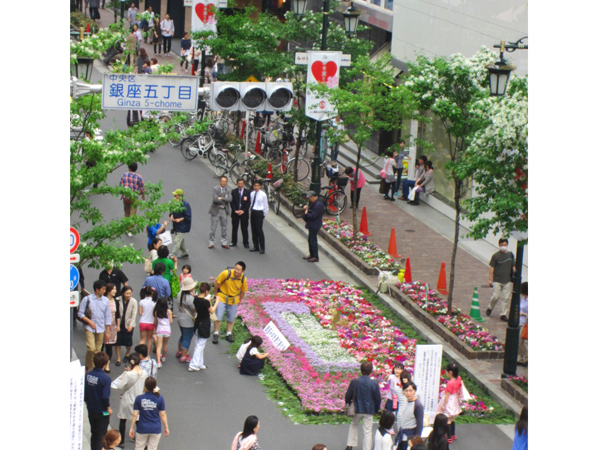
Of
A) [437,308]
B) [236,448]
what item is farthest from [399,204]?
[236,448]

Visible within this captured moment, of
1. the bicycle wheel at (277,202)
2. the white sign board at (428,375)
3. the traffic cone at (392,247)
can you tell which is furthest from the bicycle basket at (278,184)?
the white sign board at (428,375)

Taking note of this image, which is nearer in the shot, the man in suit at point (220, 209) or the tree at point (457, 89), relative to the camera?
the tree at point (457, 89)

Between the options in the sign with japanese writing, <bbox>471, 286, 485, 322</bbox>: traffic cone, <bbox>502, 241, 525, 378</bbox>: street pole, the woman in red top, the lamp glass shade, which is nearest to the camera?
the woman in red top

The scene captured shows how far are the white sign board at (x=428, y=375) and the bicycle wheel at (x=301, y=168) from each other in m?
15.8

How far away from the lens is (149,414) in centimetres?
1316

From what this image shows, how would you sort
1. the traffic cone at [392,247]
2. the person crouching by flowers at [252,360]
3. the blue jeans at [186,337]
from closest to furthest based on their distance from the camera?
the person crouching by flowers at [252,360]
the blue jeans at [186,337]
the traffic cone at [392,247]

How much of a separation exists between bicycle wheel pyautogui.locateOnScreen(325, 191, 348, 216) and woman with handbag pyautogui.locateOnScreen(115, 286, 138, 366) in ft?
37.8

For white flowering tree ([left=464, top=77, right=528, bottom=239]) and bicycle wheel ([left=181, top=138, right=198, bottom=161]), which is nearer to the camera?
white flowering tree ([left=464, top=77, right=528, bottom=239])

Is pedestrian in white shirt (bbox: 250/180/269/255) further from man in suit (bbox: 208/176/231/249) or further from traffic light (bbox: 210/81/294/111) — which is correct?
traffic light (bbox: 210/81/294/111)

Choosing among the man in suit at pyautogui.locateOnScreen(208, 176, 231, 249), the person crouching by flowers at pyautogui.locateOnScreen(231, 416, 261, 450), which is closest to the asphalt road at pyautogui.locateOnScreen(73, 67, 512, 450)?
the man in suit at pyautogui.locateOnScreen(208, 176, 231, 249)

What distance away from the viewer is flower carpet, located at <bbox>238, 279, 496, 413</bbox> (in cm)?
1648

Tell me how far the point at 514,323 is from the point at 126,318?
22.4 feet

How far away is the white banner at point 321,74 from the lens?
25.5 metres

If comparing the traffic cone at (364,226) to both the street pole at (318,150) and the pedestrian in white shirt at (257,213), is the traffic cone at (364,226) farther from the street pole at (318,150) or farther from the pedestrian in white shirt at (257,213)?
the pedestrian in white shirt at (257,213)
